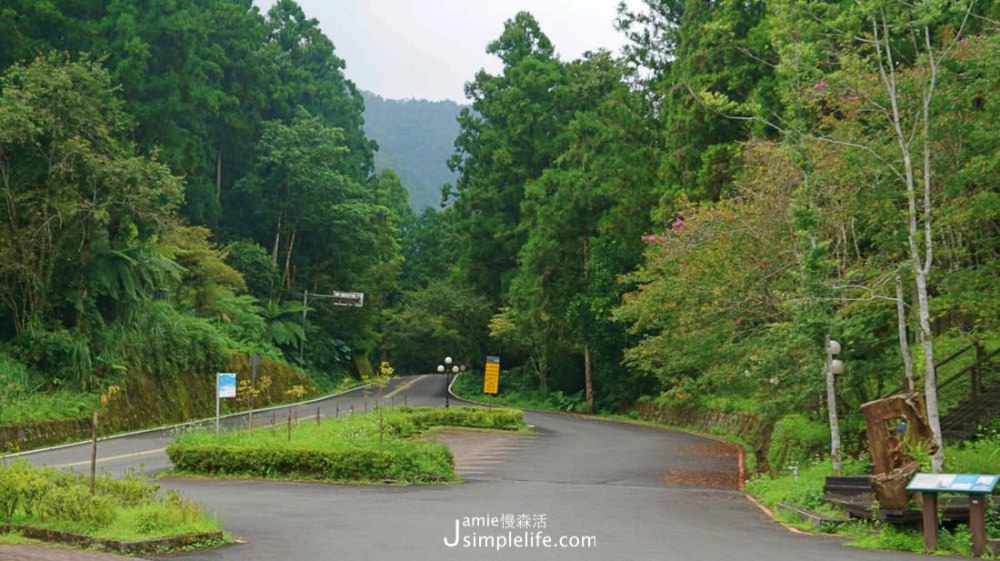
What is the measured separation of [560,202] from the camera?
49906 millimetres

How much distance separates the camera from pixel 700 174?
3519cm

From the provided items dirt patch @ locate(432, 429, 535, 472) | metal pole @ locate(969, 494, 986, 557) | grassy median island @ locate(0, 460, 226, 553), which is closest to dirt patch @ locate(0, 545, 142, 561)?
grassy median island @ locate(0, 460, 226, 553)

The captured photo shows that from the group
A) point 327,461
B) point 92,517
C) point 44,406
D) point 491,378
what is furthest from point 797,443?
point 491,378

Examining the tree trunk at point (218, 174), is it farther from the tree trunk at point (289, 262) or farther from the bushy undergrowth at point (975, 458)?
the bushy undergrowth at point (975, 458)

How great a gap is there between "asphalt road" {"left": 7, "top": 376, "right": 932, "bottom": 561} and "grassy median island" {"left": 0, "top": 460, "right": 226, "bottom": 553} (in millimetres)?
494

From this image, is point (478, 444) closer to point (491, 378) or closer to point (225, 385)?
point (225, 385)

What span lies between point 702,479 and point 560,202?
29571 mm

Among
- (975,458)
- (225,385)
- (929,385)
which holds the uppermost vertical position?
(929,385)

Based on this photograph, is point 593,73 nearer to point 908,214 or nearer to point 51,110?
point 51,110

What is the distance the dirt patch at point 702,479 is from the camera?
20.6m

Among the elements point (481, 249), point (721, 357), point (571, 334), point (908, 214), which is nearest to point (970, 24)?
point (908, 214)

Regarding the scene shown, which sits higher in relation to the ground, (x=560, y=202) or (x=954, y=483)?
(x=560, y=202)

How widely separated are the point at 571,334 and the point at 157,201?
2482 cm

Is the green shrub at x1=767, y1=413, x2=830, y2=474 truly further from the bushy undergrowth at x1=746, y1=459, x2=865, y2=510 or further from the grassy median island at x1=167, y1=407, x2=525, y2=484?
the grassy median island at x1=167, y1=407, x2=525, y2=484
